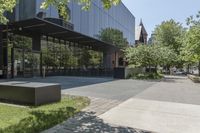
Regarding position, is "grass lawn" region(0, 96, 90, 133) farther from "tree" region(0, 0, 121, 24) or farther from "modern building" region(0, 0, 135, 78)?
"modern building" region(0, 0, 135, 78)

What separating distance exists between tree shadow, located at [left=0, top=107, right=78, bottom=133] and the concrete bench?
1.00m

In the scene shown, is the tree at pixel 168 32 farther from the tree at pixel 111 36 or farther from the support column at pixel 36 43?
the support column at pixel 36 43

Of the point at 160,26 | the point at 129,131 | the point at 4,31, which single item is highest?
the point at 160,26

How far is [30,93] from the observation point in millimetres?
8875

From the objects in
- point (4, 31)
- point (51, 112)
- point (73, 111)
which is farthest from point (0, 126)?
point (4, 31)

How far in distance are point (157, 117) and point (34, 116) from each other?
378 centimetres

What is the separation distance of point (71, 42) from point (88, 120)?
81.8 ft

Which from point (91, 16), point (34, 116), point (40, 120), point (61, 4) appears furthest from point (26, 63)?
point (40, 120)

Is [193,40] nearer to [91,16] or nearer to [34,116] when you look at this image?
[91,16]

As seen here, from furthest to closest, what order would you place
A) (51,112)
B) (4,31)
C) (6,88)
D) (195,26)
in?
(195,26) < (4,31) < (6,88) < (51,112)

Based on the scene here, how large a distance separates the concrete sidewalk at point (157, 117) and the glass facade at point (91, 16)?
1583 centimetres

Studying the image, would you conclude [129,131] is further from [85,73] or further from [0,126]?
[85,73]

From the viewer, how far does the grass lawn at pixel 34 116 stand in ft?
19.8

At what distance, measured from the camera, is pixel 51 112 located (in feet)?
25.7
